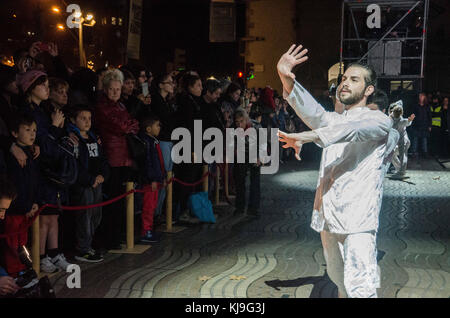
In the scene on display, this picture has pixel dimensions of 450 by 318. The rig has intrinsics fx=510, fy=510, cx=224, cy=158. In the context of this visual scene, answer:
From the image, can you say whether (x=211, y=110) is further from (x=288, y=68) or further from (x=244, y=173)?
(x=288, y=68)

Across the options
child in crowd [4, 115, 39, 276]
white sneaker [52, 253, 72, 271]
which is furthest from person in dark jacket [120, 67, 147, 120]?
white sneaker [52, 253, 72, 271]

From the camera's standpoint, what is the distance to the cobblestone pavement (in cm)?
532

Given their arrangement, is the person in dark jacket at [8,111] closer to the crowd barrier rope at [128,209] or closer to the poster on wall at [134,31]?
the crowd barrier rope at [128,209]

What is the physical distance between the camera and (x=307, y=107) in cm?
426

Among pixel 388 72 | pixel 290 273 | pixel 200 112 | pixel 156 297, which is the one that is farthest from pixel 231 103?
pixel 388 72

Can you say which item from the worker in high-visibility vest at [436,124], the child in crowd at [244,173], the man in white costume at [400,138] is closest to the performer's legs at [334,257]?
the child in crowd at [244,173]

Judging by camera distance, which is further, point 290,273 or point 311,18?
point 311,18

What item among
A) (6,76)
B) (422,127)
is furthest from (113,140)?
(422,127)

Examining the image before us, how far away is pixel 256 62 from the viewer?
3025 centimetres

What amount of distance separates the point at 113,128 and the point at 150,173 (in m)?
0.98

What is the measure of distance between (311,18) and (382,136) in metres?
27.7

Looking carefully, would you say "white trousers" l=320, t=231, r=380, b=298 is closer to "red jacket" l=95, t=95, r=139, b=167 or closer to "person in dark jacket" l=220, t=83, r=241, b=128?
"red jacket" l=95, t=95, r=139, b=167
